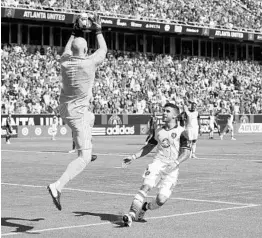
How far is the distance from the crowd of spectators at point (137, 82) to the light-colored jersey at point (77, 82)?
33218mm

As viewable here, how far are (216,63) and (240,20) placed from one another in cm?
467

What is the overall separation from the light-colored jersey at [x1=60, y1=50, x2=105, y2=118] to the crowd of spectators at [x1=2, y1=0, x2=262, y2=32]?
3913cm

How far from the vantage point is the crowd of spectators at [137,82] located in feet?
149

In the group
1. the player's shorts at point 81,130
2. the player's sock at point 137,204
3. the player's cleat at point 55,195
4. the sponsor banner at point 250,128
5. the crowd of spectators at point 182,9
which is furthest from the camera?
the sponsor banner at point 250,128

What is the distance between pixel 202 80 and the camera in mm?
58594

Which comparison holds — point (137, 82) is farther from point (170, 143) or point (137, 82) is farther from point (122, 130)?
point (170, 143)

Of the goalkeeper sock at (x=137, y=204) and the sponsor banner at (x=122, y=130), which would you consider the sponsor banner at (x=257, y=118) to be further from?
the goalkeeper sock at (x=137, y=204)

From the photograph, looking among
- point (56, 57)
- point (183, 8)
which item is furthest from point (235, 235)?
point (183, 8)

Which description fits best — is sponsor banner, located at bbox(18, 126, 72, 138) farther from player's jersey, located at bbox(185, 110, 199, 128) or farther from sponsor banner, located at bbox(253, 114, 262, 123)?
Answer: player's jersey, located at bbox(185, 110, 199, 128)

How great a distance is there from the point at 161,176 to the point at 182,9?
51242 mm

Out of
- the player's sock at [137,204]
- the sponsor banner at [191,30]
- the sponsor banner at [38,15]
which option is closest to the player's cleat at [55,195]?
the player's sock at [137,204]

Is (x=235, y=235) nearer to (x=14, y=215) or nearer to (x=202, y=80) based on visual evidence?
(x=14, y=215)

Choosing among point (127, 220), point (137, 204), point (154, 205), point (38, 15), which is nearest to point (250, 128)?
point (38, 15)

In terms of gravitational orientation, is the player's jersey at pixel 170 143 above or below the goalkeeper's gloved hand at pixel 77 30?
below
